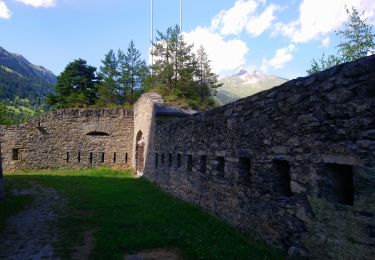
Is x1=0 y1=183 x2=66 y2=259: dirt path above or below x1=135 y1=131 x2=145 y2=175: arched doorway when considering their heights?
below

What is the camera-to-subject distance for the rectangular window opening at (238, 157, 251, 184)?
23.1ft

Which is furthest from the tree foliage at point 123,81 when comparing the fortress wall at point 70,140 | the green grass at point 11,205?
the green grass at point 11,205

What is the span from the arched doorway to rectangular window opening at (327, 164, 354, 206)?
15938mm

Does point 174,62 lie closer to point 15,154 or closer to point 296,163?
point 15,154

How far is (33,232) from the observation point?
7262 mm

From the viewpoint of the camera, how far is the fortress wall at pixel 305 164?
13.3ft

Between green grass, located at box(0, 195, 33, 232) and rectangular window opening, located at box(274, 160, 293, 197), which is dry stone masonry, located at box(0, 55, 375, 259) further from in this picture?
green grass, located at box(0, 195, 33, 232)

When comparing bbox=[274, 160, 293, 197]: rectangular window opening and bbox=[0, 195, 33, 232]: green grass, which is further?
bbox=[0, 195, 33, 232]: green grass

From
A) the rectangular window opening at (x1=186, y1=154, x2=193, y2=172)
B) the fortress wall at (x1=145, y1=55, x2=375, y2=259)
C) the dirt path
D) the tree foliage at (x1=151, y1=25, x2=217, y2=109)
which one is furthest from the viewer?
the tree foliage at (x1=151, y1=25, x2=217, y2=109)

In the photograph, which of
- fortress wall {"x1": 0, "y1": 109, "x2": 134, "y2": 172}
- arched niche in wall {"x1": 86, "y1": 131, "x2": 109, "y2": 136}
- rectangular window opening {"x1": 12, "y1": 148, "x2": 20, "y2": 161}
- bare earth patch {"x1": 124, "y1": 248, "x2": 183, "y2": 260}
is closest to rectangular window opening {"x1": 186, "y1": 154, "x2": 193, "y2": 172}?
bare earth patch {"x1": 124, "y1": 248, "x2": 183, "y2": 260}

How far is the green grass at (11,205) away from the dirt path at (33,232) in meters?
0.16

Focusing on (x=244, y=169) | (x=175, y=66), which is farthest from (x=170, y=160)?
(x=175, y=66)

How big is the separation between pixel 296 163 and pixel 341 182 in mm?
781

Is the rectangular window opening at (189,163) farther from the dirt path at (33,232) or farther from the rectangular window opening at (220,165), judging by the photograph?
the dirt path at (33,232)
